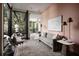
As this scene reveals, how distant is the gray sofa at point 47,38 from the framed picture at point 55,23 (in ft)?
0.68

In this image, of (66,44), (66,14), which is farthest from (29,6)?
(66,44)

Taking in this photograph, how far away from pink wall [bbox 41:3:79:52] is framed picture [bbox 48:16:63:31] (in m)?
0.11

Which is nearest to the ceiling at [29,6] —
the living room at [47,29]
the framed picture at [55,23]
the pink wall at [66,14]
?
the living room at [47,29]

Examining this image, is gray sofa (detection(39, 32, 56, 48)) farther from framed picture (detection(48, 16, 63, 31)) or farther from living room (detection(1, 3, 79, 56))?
framed picture (detection(48, 16, 63, 31))

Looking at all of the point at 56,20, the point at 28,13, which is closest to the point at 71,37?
the point at 56,20

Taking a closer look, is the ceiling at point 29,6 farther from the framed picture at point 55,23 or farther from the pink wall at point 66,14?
the framed picture at point 55,23

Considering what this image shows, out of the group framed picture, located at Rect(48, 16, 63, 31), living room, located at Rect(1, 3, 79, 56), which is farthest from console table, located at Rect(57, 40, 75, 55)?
framed picture, located at Rect(48, 16, 63, 31)

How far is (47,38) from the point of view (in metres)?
2.79

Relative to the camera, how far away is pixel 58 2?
7.39ft

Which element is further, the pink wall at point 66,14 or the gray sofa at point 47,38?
the gray sofa at point 47,38

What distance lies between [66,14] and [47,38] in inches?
33.8

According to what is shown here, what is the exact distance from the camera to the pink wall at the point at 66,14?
7.83ft

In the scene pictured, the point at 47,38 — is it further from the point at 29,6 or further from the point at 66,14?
the point at 29,6

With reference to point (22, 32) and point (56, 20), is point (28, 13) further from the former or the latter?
point (56, 20)
